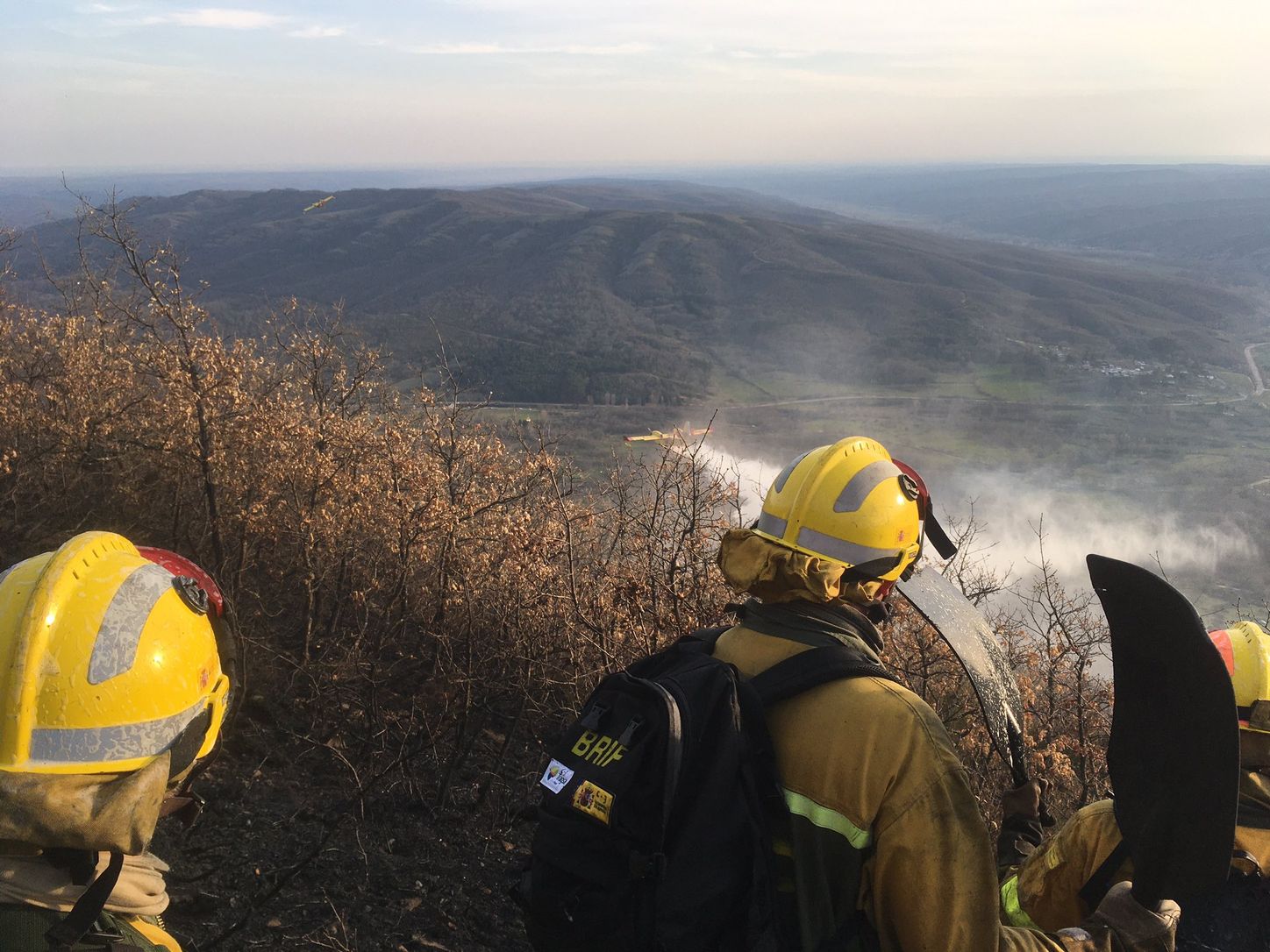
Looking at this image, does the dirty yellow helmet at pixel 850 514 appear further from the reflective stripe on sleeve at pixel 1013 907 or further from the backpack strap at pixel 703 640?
the reflective stripe on sleeve at pixel 1013 907

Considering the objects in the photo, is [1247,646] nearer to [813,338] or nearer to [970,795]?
[970,795]

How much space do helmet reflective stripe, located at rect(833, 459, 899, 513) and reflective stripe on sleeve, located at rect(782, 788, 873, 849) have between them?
0.98 m

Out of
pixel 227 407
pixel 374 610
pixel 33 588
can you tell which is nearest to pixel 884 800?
pixel 33 588

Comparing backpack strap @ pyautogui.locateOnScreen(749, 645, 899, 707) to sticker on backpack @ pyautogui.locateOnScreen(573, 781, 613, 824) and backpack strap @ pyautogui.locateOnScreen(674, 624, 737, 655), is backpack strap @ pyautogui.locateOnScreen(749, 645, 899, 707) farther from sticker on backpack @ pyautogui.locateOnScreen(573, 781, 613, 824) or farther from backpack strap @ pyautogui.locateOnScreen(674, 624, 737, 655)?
sticker on backpack @ pyautogui.locateOnScreen(573, 781, 613, 824)

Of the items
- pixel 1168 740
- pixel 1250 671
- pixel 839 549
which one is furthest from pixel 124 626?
pixel 1250 671

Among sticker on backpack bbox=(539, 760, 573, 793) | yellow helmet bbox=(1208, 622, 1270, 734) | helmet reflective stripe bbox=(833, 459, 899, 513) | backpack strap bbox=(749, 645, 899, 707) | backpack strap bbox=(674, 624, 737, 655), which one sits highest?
helmet reflective stripe bbox=(833, 459, 899, 513)

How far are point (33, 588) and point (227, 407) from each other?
30.6 ft

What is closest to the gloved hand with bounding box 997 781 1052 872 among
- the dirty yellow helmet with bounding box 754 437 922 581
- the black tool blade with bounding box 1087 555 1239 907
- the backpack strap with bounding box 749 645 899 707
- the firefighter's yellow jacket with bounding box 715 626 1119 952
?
the black tool blade with bounding box 1087 555 1239 907

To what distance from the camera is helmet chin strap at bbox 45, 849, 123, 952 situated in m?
1.91

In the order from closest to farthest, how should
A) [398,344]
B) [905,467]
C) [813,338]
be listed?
[905,467] → [398,344] → [813,338]

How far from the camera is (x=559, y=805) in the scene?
7.04ft

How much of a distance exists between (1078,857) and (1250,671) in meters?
0.99

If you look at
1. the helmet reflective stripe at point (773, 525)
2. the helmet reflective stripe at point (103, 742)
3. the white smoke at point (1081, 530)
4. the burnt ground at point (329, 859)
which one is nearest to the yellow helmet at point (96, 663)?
the helmet reflective stripe at point (103, 742)

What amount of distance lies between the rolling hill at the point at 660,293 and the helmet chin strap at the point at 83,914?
81443mm
